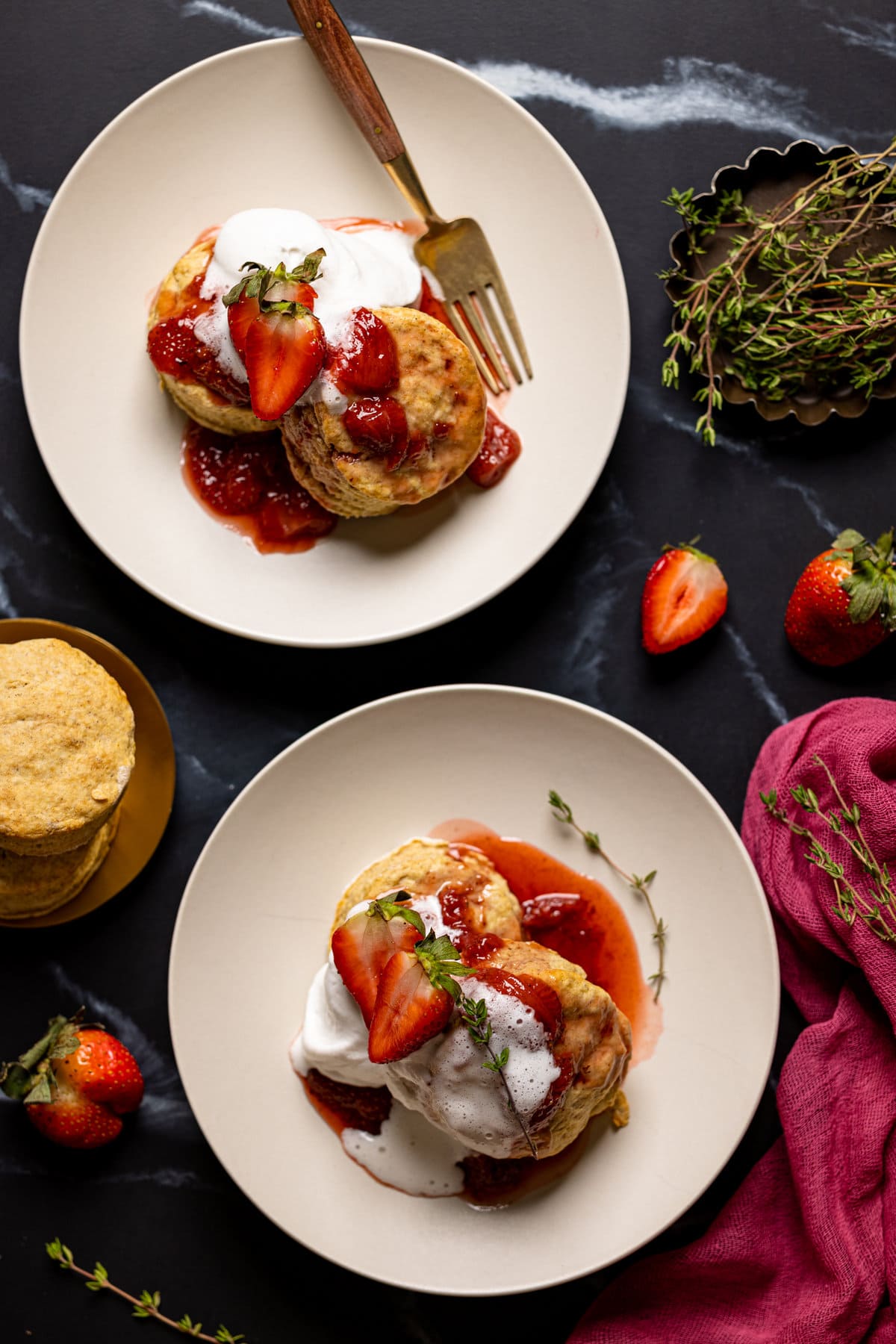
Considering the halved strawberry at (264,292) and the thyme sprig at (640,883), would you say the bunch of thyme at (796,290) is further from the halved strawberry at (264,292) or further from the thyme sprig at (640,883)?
the thyme sprig at (640,883)

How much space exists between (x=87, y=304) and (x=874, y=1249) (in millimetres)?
3640

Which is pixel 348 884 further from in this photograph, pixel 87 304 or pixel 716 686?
pixel 87 304

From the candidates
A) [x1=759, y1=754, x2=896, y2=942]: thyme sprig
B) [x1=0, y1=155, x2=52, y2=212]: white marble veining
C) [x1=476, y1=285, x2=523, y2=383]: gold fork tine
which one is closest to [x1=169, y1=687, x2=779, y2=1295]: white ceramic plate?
[x1=759, y1=754, x2=896, y2=942]: thyme sprig

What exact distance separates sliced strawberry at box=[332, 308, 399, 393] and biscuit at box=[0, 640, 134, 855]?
43.0 inches

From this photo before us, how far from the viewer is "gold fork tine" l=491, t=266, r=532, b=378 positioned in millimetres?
3316

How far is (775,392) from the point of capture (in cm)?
338

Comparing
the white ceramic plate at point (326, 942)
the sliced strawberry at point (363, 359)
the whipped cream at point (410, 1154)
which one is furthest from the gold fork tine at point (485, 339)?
the whipped cream at point (410, 1154)

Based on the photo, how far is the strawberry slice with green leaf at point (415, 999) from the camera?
108 inches

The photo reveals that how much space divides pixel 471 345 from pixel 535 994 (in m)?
1.92

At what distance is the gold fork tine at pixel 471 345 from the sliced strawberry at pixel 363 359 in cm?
41

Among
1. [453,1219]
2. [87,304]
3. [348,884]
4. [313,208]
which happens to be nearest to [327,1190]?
[453,1219]

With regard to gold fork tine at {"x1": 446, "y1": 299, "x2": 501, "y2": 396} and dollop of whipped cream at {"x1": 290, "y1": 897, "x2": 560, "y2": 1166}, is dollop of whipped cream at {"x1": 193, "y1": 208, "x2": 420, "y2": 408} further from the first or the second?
dollop of whipped cream at {"x1": 290, "y1": 897, "x2": 560, "y2": 1166}

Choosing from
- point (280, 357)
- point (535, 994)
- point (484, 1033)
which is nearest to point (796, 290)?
point (280, 357)

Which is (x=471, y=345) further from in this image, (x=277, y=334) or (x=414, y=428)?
(x=277, y=334)
